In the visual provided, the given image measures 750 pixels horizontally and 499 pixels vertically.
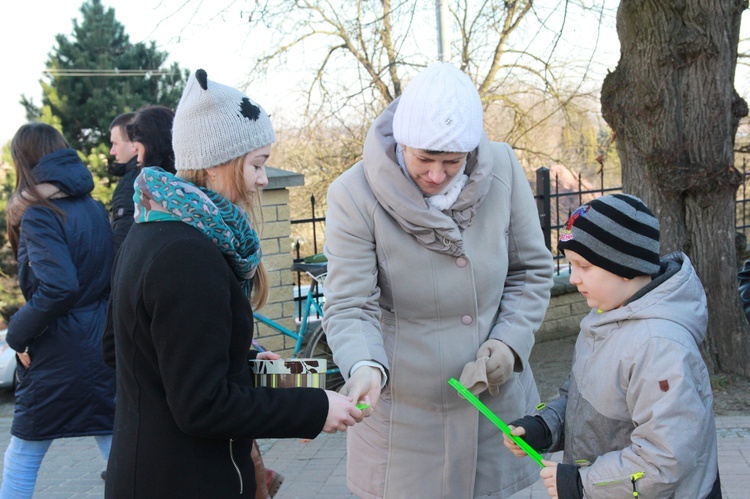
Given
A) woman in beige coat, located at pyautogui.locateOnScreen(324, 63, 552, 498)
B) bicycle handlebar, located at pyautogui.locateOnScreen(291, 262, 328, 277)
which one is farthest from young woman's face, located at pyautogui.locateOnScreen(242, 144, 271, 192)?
bicycle handlebar, located at pyautogui.locateOnScreen(291, 262, 328, 277)

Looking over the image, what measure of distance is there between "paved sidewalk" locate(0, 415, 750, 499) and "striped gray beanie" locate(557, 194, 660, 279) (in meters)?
2.31

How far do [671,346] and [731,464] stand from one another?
2.82 m

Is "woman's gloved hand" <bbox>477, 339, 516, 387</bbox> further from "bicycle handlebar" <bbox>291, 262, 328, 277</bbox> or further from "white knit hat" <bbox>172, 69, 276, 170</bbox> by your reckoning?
"bicycle handlebar" <bbox>291, 262, 328, 277</bbox>

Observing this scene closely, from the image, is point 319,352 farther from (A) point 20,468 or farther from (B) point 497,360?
(B) point 497,360

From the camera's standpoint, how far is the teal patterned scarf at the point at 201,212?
1.79 meters

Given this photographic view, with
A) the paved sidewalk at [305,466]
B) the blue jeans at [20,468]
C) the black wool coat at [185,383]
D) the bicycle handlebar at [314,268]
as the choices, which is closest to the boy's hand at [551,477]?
the black wool coat at [185,383]

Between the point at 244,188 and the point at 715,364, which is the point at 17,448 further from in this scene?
the point at 715,364

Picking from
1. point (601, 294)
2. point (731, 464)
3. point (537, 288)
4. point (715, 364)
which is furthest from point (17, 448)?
point (715, 364)

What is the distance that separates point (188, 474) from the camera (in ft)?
5.91

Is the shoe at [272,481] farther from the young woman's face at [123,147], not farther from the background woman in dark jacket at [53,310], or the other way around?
the young woman's face at [123,147]

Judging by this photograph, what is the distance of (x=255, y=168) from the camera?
2025 mm

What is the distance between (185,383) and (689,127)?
444 centimetres

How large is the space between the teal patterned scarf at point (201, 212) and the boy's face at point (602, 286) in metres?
0.89

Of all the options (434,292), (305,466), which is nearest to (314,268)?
(305,466)
